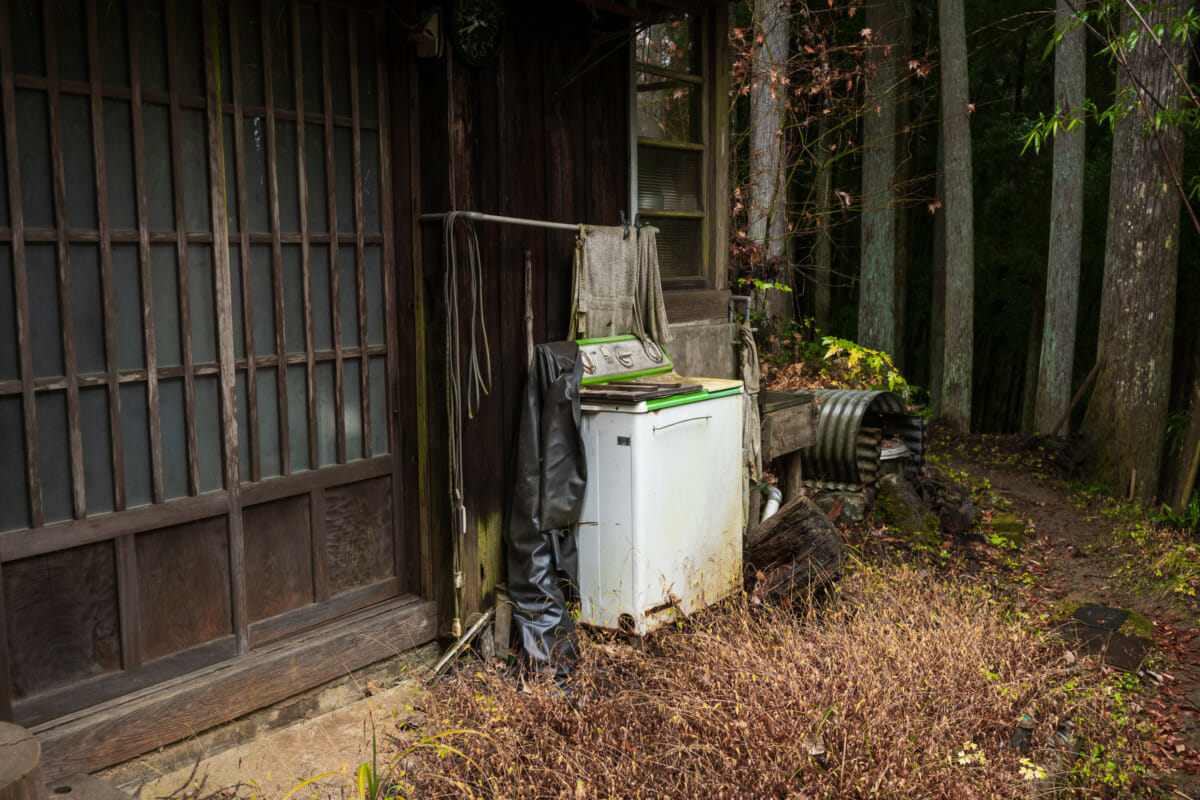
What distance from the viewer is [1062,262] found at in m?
14.0

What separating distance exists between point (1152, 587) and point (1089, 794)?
3661mm

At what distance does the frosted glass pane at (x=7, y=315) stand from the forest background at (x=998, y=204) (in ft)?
19.0

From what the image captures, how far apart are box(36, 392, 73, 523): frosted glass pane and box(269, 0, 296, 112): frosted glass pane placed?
5.18 feet

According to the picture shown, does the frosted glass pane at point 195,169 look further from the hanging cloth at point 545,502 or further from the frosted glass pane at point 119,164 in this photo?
the hanging cloth at point 545,502

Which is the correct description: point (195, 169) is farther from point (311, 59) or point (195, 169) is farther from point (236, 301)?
point (311, 59)

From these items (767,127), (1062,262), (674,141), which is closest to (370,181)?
(674,141)

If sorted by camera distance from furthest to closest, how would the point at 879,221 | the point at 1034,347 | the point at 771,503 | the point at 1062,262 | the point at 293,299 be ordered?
the point at 1034,347, the point at 879,221, the point at 1062,262, the point at 771,503, the point at 293,299

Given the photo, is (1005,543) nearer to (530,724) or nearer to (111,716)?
(530,724)

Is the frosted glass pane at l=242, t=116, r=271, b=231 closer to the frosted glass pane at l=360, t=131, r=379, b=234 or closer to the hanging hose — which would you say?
the frosted glass pane at l=360, t=131, r=379, b=234

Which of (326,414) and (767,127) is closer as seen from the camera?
(326,414)

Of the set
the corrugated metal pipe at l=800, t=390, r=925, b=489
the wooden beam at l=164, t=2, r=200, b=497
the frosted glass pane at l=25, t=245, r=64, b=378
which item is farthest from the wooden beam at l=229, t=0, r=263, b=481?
the corrugated metal pipe at l=800, t=390, r=925, b=489

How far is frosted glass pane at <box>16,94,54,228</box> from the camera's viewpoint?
133 inches

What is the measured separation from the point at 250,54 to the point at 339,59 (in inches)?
18.7

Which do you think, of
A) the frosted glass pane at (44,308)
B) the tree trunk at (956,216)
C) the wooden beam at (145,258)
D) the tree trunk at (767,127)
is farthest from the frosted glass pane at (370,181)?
the tree trunk at (956,216)
